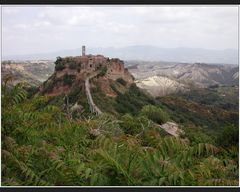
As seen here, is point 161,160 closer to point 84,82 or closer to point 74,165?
point 74,165

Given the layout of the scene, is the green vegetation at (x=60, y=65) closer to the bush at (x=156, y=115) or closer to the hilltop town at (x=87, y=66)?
the hilltop town at (x=87, y=66)

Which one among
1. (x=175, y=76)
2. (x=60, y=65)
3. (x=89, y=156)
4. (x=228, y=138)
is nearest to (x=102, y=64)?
(x=60, y=65)

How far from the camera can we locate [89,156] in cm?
348

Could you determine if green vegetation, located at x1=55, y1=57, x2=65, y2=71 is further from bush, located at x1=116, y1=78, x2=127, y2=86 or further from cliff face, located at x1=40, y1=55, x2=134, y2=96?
bush, located at x1=116, y1=78, x2=127, y2=86

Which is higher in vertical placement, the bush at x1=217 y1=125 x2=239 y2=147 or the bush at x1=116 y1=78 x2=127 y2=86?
the bush at x1=217 y1=125 x2=239 y2=147

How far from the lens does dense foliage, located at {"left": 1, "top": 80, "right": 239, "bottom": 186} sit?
3.09 meters

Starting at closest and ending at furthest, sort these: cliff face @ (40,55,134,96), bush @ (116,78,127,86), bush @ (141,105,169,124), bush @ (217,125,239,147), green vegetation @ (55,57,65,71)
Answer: bush @ (217,125,239,147), bush @ (141,105,169,124), cliff face @ (40,55,134,96), green vegetation @ (55,57,65,71), bush @ (116,78,127,86)

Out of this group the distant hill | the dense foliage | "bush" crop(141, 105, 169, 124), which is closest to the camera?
the dense foliage

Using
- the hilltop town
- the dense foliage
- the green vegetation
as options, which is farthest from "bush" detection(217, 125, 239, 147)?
the green vegetation

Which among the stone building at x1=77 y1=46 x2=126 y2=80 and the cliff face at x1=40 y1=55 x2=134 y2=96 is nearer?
the cliff face at x1=40 y1=55 x2=134 y2=96

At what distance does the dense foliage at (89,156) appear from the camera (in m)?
3.09

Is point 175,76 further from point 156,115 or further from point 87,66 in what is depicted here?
point 156,115

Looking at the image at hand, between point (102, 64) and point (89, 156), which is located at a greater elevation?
point (89, 156)

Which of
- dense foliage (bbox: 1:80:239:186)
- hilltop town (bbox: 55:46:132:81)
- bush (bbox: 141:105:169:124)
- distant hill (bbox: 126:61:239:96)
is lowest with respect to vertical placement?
distant hill (bbox: 126:61:239:96)
